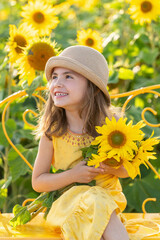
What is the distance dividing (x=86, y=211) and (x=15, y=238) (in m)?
0.29

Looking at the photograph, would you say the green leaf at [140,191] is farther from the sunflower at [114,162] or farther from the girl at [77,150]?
the sunflower at [114,162]

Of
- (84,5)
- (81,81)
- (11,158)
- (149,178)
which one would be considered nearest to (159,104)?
(149,178)

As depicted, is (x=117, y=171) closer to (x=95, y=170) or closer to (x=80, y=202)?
(x=95, y=170)

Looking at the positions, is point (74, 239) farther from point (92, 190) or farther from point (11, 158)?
point (11, 158)

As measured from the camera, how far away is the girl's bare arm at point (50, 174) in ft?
5.85

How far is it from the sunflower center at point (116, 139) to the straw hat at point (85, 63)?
262mm

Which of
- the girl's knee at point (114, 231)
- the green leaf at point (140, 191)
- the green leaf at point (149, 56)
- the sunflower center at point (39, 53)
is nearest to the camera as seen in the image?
the girl's knee at point (114, 231)

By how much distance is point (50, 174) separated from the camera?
188 cm

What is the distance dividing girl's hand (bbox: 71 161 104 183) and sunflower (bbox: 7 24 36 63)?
0.81 meters

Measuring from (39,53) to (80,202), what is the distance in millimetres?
804

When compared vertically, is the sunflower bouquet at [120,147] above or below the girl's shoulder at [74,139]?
below

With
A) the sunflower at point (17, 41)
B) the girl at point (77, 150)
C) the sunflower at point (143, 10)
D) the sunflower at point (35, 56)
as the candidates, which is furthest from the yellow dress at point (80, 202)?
the sunflower at point (143, 10)

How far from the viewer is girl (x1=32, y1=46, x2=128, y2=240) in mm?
1652

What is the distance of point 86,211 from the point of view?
65.4 inches
